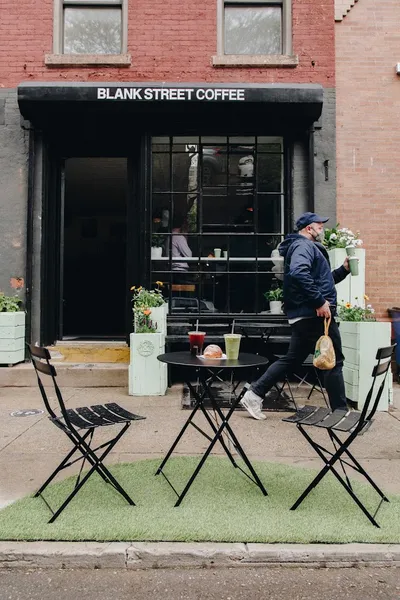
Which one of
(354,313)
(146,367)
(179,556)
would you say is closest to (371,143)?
(354,313)

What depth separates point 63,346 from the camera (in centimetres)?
841

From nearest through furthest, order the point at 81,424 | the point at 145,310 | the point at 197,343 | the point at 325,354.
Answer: the point at 81,424
the point at 197,343
the point at 325,354
the point at 145,310

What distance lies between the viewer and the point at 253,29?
8711 mm

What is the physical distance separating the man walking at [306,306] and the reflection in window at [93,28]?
528 centimetres

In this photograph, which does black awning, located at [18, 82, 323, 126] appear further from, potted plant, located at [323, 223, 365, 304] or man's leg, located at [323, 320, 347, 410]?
man's leg, located at [323, 320, 347, 410]

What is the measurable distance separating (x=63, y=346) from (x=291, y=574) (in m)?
6.22

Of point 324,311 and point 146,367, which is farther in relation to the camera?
point 146,367

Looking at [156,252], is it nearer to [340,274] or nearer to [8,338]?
[8,338]

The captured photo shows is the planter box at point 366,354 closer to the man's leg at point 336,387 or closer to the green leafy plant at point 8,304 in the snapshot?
the man's leg at point 336,387

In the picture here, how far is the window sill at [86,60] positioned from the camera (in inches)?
324

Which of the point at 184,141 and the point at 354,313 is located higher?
the point at 184,141

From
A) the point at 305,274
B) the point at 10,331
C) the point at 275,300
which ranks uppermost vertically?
the point at 305,274

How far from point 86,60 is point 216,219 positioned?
3219 millimetres

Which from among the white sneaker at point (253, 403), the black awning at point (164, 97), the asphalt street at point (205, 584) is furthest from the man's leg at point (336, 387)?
the black awning at point (164, 97)
